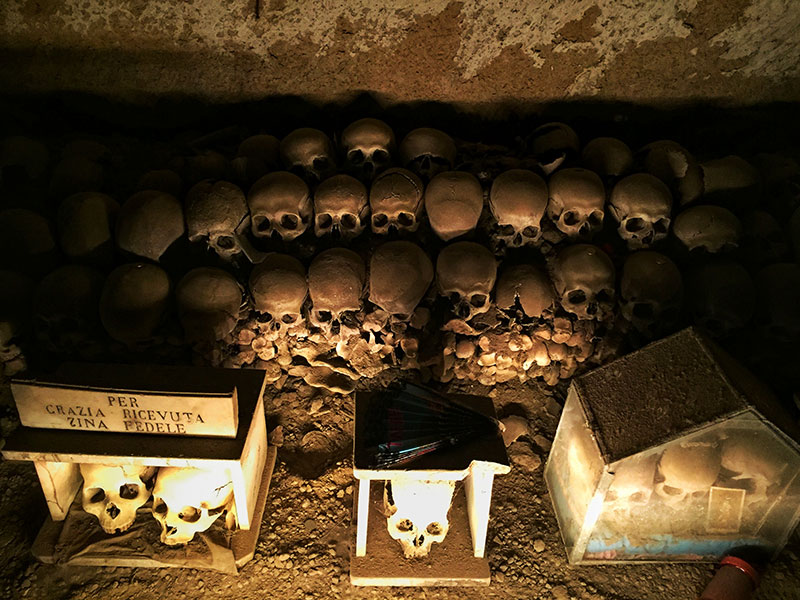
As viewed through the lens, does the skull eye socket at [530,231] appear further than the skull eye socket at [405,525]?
Yes

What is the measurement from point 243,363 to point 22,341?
115 centimetres

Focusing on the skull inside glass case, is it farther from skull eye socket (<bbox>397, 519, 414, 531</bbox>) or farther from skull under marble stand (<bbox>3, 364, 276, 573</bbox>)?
skull under marble stand (<bbox>3, 364, 276, 573</bbox>)

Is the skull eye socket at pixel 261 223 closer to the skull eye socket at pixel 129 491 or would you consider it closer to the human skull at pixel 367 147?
the human skull at pixel 367 147

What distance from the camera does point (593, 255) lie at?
3201 mm

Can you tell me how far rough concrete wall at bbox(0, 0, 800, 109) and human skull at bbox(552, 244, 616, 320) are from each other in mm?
→ 1214

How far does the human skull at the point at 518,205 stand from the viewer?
3.28 m

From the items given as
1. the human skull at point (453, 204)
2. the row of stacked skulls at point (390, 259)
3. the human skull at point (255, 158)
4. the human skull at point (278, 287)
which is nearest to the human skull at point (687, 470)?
the row of stacked skulls at point (390, 259)

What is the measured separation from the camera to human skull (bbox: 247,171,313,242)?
3254 millimetres

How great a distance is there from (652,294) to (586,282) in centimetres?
34

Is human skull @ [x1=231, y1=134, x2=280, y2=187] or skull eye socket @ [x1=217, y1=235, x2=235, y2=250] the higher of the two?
human skull @ [x1=231, y1=134, x2=280, y2=187]

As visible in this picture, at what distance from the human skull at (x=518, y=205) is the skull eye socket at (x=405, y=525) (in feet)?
5.43

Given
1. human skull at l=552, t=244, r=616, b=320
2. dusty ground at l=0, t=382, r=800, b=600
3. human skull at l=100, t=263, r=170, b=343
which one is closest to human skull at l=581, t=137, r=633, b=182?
human skull at l=552, t=244, r=616, b=320

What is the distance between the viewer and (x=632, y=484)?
234 cm

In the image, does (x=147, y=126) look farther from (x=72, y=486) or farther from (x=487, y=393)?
(x=487, y=393)
